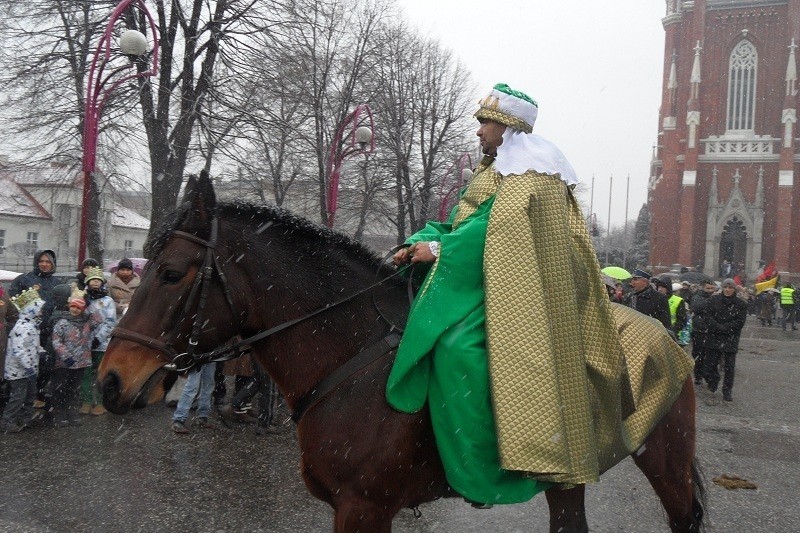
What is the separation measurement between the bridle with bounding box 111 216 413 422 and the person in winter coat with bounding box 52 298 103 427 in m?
5.82

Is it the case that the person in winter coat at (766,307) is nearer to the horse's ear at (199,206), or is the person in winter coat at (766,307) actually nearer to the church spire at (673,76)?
the church spire at (673,76)

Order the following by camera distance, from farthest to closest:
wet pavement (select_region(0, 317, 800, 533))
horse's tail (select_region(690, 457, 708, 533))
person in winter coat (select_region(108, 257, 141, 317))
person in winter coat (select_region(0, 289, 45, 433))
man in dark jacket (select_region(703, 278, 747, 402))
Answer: man in dark jacket (select_region(703, 278, 747, 402))
person in winter coat (select_region(108, 257, 141, 317))
person in winter coat (select_region(0, 289, 45, 433))
wet pavement (select_region(0, 317, 800, 533))
horse's tail (select_region(690, 457, 708, 533))

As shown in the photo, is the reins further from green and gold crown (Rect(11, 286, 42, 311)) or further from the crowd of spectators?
green and gold crown (Rect(11, 286, 42, 311))

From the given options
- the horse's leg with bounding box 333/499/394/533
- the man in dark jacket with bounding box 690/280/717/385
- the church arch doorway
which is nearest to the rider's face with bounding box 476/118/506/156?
the horse's leg with bounding box 333/499/394/533

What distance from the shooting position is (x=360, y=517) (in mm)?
2766

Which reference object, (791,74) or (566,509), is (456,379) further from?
(791,74)

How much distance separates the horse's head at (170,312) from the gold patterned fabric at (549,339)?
1200mm

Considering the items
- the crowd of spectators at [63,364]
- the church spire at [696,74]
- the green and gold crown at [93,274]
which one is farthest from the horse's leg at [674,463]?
the church spire at [696,74]

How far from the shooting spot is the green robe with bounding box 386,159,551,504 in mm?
2807

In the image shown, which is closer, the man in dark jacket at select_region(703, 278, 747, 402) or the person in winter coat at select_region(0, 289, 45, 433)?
the person in winter coat at select_region(0, 289, 45, 433)

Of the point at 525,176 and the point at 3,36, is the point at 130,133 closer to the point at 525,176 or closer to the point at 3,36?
the point at 3,36

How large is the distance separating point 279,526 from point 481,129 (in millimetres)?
3335

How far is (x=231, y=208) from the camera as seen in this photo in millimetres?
3059

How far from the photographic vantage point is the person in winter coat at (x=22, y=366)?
297 inches
